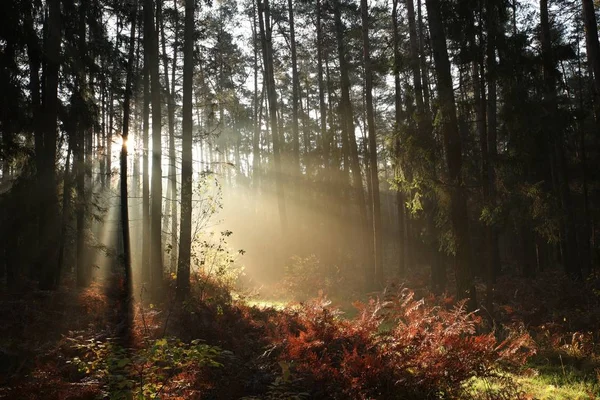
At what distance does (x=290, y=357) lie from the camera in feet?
19.7

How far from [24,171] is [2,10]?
6.07 meters

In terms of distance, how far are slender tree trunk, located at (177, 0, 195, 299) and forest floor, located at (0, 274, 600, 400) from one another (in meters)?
1.87

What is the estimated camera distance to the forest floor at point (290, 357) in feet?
16.2

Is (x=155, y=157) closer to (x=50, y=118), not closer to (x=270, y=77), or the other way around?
(x=50, y=118)

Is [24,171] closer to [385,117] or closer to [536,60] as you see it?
[536,60]

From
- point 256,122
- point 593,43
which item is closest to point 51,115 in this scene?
point 593,43

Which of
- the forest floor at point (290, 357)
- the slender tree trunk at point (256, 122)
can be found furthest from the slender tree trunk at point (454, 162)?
the slender tree trunk at point (256, 122)

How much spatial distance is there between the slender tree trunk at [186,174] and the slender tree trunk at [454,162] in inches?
274

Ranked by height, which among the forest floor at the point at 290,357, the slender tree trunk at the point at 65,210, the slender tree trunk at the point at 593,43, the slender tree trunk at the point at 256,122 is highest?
the slender tree trunk at the point at 256,122

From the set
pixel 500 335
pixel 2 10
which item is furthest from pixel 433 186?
pixel 2 10

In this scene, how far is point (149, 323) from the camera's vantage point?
9047 mm

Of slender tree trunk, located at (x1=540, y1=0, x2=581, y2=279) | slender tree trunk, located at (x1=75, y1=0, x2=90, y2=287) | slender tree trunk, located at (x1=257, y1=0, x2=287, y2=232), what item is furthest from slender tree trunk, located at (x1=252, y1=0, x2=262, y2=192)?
slender tree trunk, located at (x1=540, y1=0, x2=581, y2=279)

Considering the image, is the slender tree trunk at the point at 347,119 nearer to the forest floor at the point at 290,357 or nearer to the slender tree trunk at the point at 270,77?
the slender tree trunk at the point at 270,77

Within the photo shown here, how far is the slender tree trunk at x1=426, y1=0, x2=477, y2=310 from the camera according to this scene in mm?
9773
